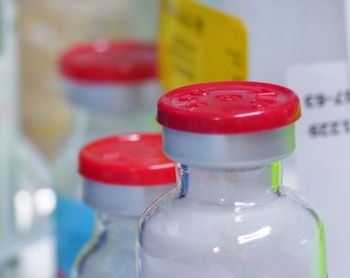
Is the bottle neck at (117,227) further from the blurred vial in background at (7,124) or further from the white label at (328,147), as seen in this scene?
the blurred vial in background at (7,124)

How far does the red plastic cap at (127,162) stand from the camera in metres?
0.34

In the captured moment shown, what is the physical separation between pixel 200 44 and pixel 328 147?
8 cm

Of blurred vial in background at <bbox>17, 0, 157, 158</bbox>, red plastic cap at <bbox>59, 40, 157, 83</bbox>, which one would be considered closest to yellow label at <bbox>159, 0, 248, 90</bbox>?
red plastic cap at <bbox>59, 40, 157, 83</bbox>

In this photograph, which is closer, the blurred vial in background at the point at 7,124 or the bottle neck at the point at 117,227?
the bottle neck at the point at 117,227

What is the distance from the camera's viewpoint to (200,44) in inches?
15.6

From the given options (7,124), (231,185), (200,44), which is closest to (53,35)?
(7,124)

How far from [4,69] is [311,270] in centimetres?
49

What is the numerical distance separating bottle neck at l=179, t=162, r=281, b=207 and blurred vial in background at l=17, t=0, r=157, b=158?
566 mm

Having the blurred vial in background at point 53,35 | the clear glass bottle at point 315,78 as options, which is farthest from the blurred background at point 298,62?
the blurred vial in background at point 53,35

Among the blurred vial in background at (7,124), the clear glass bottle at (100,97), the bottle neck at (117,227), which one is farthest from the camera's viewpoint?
the blurred vial in background at (7,124)

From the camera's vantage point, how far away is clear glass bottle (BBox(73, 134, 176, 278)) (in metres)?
0.34

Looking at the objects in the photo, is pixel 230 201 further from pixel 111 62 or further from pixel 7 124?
pixel 7 124

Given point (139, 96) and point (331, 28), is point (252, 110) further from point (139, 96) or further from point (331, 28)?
point (139, 96)

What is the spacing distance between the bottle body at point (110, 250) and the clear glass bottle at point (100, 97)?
19 centimetres
